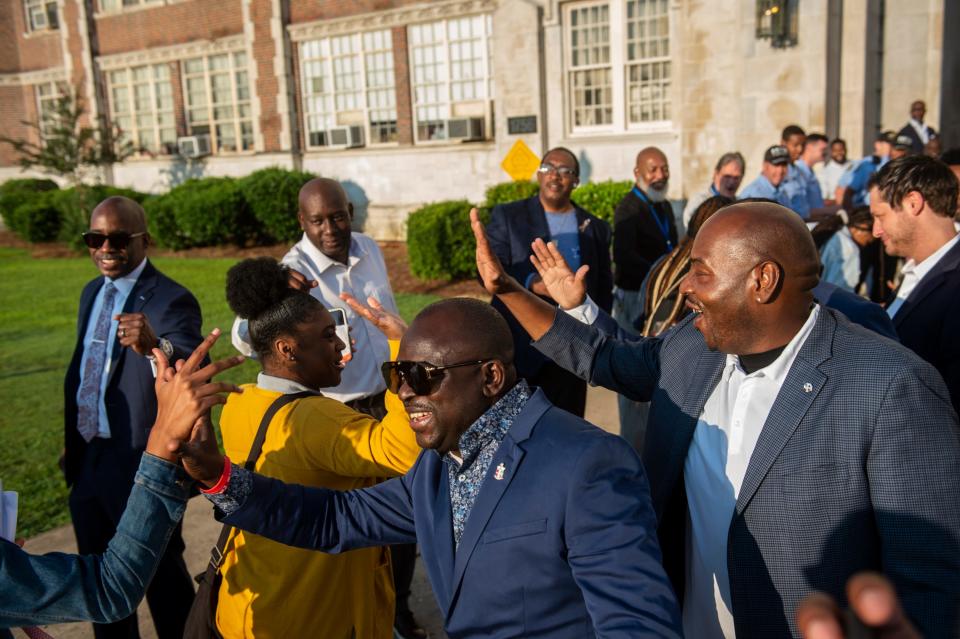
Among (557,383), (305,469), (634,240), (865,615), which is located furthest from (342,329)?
(634,240)

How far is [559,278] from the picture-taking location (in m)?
3.63

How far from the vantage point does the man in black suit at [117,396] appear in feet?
13.0

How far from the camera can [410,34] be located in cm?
2044

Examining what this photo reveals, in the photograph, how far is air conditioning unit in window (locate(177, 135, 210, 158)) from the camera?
25094 mm

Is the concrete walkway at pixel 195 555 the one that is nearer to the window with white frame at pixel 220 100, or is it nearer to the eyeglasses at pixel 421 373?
the eyeglasses at pixel 421 373

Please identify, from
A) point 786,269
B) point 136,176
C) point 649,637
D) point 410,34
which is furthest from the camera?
point 136,176

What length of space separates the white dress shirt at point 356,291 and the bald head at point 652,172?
3.11 metres

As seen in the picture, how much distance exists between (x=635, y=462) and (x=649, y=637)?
1.42 ft

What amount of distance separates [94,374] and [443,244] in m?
10.8

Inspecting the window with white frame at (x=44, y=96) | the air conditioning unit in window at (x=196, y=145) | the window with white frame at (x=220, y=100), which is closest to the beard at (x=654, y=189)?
the window with white frame at (x=220, y=100)

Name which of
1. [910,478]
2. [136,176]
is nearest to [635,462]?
[910,478]

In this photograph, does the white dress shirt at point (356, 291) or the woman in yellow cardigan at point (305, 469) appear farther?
the white dress shirt at point (356, 291)

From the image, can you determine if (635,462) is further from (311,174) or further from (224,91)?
(224,91)

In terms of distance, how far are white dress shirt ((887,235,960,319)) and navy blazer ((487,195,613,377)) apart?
7.19ft
